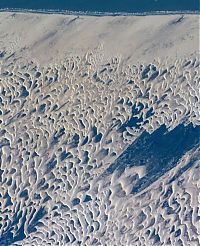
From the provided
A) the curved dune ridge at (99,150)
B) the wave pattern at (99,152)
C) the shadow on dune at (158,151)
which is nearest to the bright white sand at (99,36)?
the curved dune ridge at (99,150)

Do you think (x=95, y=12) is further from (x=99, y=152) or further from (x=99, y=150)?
(x=99, y=152)

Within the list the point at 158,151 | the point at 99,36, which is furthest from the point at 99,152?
the point at 99,36

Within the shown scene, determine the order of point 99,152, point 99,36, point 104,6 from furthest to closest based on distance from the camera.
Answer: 1. point 104,6
2. point 99,36
3. point 99,152

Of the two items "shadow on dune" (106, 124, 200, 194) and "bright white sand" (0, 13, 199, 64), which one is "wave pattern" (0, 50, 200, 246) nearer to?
"shadow on dune" (106, 124, 200, 194)

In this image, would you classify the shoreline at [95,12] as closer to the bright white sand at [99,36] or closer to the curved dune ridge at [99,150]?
the bright white sand at [99,36]

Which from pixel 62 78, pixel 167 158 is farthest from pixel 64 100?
pixel 167 158

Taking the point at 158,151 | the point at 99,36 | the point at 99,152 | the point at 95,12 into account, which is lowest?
the point at 158,151
